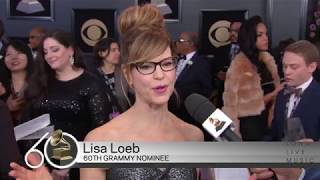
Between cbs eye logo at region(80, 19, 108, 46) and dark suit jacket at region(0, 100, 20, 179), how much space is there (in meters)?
1.46

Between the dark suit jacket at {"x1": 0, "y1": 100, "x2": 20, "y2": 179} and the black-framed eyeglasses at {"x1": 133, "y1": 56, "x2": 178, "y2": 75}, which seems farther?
the dark suit jacket at {"x1": 0, "y1": 100, "x2": 20, "y2": 179}

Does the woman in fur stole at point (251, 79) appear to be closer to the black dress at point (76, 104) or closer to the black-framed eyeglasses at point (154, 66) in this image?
the black dress at point (76, 104)

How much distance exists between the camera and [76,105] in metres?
1.84

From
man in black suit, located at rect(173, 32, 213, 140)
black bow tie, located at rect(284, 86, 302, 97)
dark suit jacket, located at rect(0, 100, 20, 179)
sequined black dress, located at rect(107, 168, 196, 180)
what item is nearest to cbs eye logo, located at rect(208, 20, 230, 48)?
man in black suit, located at rect(173, 32, 213, 140)

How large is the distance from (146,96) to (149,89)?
0.02 meters

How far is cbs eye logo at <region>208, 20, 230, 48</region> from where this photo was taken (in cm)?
260

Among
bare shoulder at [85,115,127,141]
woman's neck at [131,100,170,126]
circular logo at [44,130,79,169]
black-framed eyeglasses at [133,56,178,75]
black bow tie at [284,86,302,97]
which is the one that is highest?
black-framed eyeglasses at [133,56,178,75]

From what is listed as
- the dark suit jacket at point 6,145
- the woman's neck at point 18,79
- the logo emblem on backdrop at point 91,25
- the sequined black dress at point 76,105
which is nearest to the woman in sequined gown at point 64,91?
the sequined black dress at point 76,105

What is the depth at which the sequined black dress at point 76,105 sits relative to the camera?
1.81 meters

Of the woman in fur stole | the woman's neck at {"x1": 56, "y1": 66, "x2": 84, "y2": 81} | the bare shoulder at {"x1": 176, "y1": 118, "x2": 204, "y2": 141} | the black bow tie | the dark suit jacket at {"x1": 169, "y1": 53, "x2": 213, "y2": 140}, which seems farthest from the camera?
the dark suit jacket at {"x1": 169, "y1": 53, "x2": 213, "y2": 140}

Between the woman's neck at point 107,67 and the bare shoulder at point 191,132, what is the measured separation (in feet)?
4.35

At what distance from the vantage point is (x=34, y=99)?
6.16 ft

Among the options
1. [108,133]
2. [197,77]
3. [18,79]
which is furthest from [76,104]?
[108,133]

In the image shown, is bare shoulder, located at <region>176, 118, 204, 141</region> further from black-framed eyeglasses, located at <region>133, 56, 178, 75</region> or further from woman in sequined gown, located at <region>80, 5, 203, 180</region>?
black-framed eyeglasses, located at <region>133, 56, 178, 75</region>
